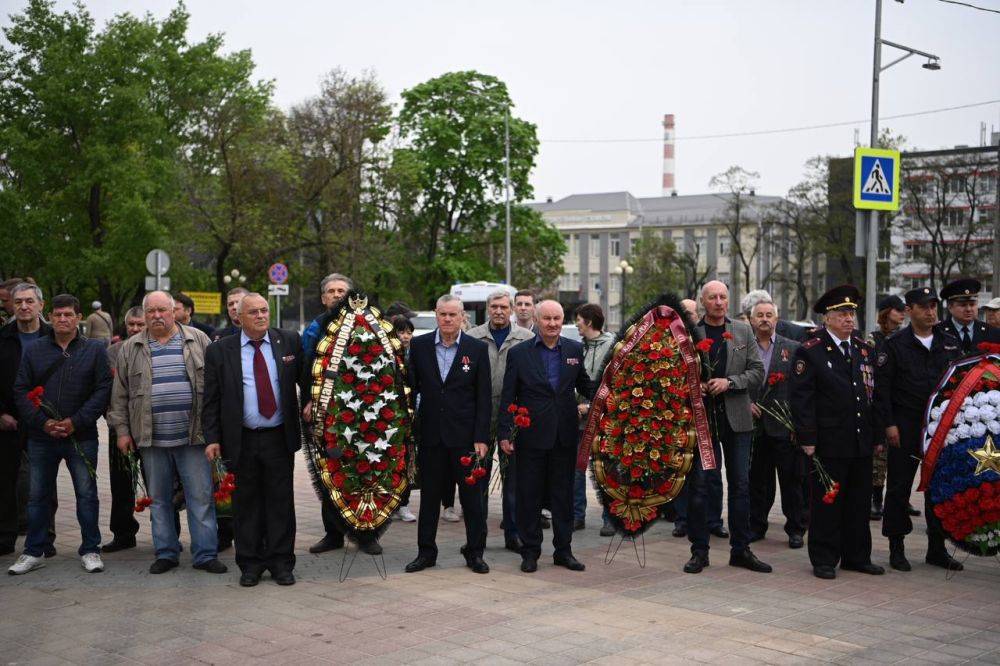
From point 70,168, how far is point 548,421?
31937mm

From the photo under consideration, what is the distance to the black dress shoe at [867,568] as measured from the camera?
8172 mm

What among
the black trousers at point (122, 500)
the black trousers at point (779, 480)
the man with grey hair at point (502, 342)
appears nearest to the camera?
the black trousers at point (122, 500)

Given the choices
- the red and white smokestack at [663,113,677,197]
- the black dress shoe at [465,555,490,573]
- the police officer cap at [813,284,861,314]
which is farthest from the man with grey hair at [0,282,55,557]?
the red and white smokestack at [663,113,677,197]

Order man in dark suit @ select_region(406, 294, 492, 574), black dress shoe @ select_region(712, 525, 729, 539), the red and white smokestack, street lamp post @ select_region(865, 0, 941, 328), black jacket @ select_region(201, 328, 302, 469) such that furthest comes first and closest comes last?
the red and white smokestack
street lamp post @ select_region(865, 0, 941, 328)
black dress shoe @ select_region(712, 525, 729, 539)
man in dark suit @ select_region(406, 294, 492, 574)
black jacket @ select_region(201, 328, 302, 469)

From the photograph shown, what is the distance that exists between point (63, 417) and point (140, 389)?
0.66 metres

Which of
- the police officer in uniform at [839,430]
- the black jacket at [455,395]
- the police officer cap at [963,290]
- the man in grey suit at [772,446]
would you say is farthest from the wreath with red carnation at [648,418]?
the police officer cap at [963,290]

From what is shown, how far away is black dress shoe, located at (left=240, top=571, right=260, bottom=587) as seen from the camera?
7770 mm

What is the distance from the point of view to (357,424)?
26.7 feet

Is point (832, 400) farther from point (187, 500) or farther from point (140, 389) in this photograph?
point (140, 389)

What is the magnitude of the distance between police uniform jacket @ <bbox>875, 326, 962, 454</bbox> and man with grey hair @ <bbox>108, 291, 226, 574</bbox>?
551 centimetres

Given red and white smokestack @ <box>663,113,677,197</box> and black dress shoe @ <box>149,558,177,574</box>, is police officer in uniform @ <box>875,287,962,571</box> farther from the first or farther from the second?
red and white smokestack @ <box>663,113,677,197</box>

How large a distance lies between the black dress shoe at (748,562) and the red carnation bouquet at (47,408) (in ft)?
16.8

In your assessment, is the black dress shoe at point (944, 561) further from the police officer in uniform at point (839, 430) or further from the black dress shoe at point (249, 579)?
the black dress shoe at point (249, 579)

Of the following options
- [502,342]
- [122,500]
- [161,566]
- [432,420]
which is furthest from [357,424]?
[122,500]
